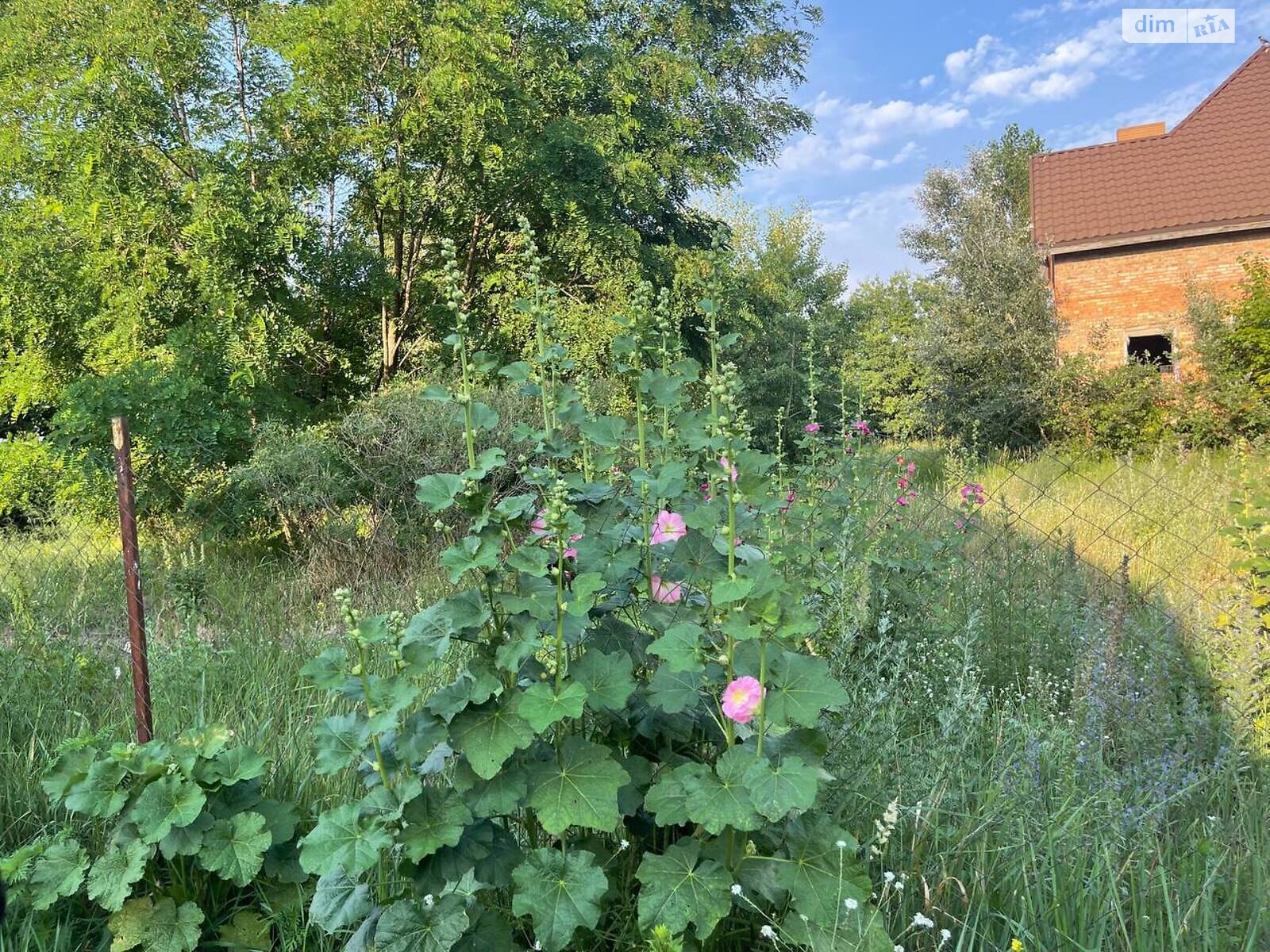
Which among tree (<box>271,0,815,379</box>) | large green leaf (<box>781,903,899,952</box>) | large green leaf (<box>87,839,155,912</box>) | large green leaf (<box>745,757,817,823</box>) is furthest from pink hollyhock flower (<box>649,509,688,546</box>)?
Answer: tree (<box>271,0,815,379</box>)

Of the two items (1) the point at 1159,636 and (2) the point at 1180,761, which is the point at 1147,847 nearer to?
(2) the point at 1180,761

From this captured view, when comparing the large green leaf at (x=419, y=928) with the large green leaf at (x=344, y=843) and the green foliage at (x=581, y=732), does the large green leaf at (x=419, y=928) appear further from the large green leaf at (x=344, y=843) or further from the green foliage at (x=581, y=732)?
the large green leaf at (x=344, y=843)

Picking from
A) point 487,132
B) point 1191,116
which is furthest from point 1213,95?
point 487,132

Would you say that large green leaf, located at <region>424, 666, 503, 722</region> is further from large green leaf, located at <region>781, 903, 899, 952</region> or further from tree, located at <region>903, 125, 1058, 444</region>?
tree, located at <region>903, 125, 1058, 444</region>

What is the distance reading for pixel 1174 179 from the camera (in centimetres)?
1511

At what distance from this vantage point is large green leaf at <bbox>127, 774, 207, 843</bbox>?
1820mm

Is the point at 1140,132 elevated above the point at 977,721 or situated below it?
above

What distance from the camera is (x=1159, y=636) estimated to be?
3.20 metres

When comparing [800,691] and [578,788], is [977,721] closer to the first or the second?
[800,691]

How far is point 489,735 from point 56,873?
1176 mm

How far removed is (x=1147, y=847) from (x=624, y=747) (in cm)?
123

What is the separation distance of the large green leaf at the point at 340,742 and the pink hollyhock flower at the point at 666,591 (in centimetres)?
65

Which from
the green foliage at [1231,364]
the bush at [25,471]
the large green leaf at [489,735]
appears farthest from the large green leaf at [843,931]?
the green foliage at [1231,364]

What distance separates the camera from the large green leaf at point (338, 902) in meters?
1.62
